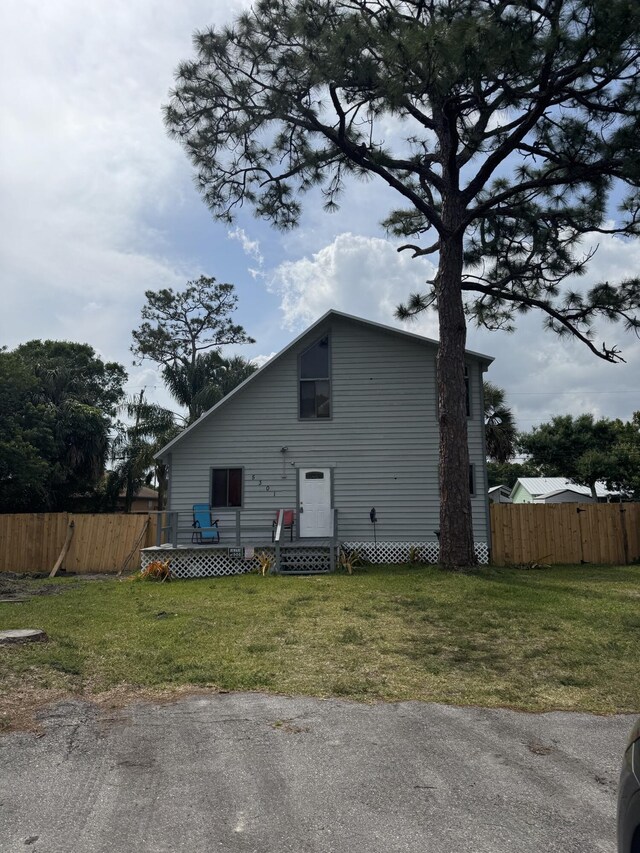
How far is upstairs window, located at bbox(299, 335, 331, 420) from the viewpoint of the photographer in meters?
16.5

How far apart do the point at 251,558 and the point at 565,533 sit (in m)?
8.32

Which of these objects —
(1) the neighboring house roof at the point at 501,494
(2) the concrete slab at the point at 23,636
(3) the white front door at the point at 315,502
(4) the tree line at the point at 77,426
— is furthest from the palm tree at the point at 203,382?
(1) the neighboring house roof at the point at 501,494

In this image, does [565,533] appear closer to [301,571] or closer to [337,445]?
[337,445]

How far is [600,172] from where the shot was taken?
12.5m

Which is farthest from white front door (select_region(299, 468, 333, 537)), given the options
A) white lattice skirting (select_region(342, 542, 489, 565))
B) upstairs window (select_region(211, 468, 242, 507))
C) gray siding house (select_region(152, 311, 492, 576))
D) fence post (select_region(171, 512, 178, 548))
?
fence post (select_region(171, 512, 178, 548))

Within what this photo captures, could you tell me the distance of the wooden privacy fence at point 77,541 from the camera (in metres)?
17.9

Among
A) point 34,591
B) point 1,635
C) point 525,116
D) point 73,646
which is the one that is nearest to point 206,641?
point 73,646

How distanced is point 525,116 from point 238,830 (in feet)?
43.2

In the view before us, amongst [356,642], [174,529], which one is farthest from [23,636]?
[174,529]

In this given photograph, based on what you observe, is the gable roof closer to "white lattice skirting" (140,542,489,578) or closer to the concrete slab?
"white lattice skirting" (140,542,489,578)

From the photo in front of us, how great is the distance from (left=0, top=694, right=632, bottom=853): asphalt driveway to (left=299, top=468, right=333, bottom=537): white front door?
11165 mm

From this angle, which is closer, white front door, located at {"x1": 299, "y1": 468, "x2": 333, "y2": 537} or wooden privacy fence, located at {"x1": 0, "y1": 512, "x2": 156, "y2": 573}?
white front door, located at {"x1": 299, "y1": 468, "x2": 333, "y2": 537}

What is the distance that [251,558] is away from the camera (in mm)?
15195

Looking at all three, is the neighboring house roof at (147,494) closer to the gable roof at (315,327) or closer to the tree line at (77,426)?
the tree line at (77,426)
